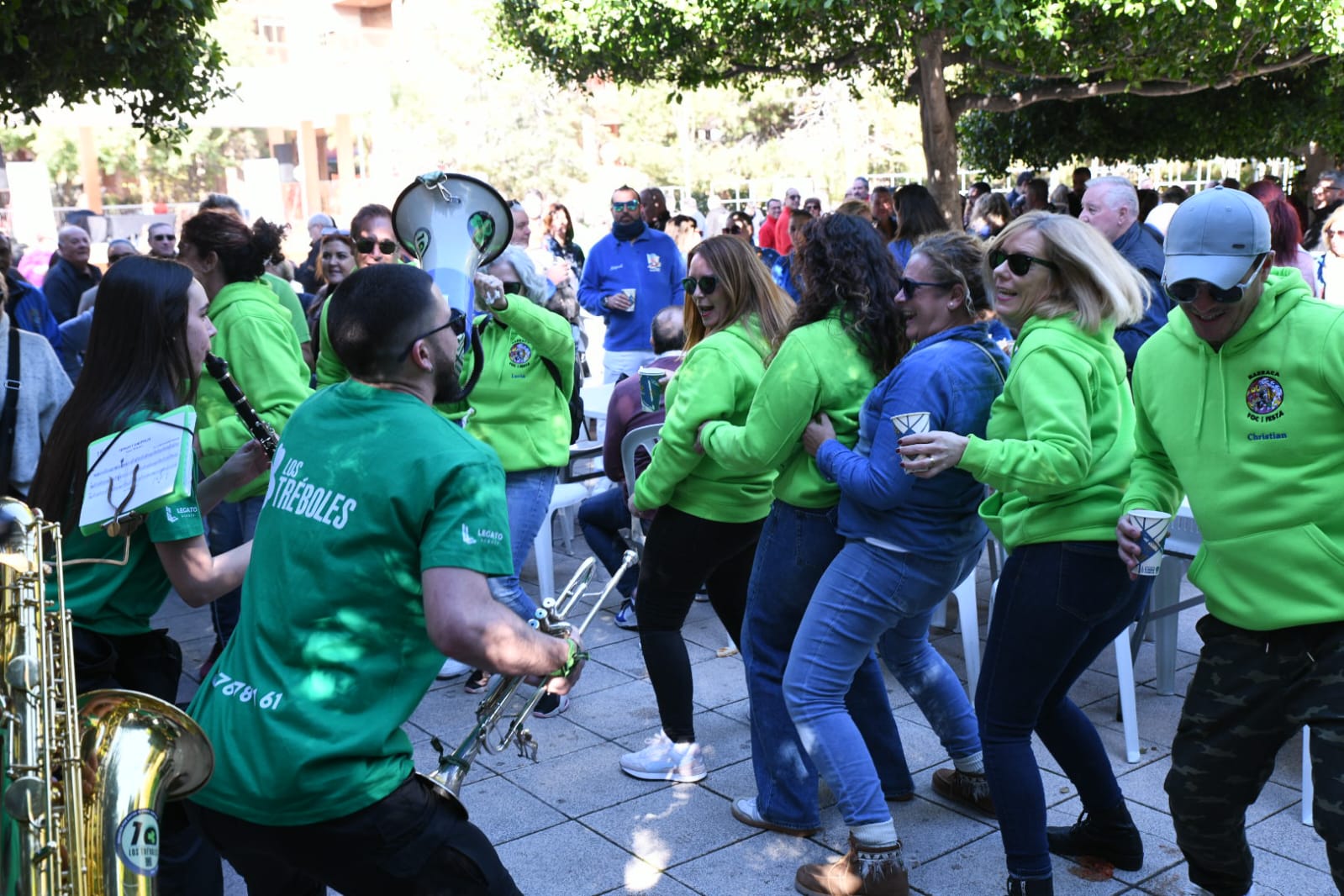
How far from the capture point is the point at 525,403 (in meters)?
4.96

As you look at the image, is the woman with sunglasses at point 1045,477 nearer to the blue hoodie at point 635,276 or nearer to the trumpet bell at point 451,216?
the trumpet bell at point 451,216

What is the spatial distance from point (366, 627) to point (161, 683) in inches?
43.6

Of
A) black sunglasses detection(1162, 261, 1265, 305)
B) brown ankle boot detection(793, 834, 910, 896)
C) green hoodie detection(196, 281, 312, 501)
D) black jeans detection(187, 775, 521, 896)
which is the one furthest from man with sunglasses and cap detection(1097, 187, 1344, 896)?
green hoodie detection(196, 281, 312, 501)

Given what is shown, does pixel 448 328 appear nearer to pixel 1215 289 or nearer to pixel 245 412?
pixel 245 412

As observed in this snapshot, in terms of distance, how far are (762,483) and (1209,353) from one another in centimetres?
163

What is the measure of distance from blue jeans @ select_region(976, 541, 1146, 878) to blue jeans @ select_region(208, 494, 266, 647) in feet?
9.34

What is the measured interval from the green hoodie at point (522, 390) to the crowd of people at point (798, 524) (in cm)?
16

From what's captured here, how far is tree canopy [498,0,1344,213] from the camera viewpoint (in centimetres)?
1084

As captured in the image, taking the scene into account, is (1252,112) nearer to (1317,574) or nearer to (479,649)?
(1317,574)

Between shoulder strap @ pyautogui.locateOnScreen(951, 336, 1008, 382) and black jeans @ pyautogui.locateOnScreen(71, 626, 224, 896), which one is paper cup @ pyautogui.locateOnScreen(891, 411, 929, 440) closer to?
shoulder strap @ pyautogui.locateOnScreen(951, 336, 1008, 382)

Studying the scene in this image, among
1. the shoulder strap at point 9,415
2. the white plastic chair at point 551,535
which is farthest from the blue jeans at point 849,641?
the shoulder strap at point 9,415

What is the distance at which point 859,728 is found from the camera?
162 inches

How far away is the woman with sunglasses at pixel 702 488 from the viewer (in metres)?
4.00

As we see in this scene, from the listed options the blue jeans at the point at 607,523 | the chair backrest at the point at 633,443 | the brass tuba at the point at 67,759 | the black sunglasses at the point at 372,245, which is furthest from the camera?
the blue jeans at the point at 607,523
